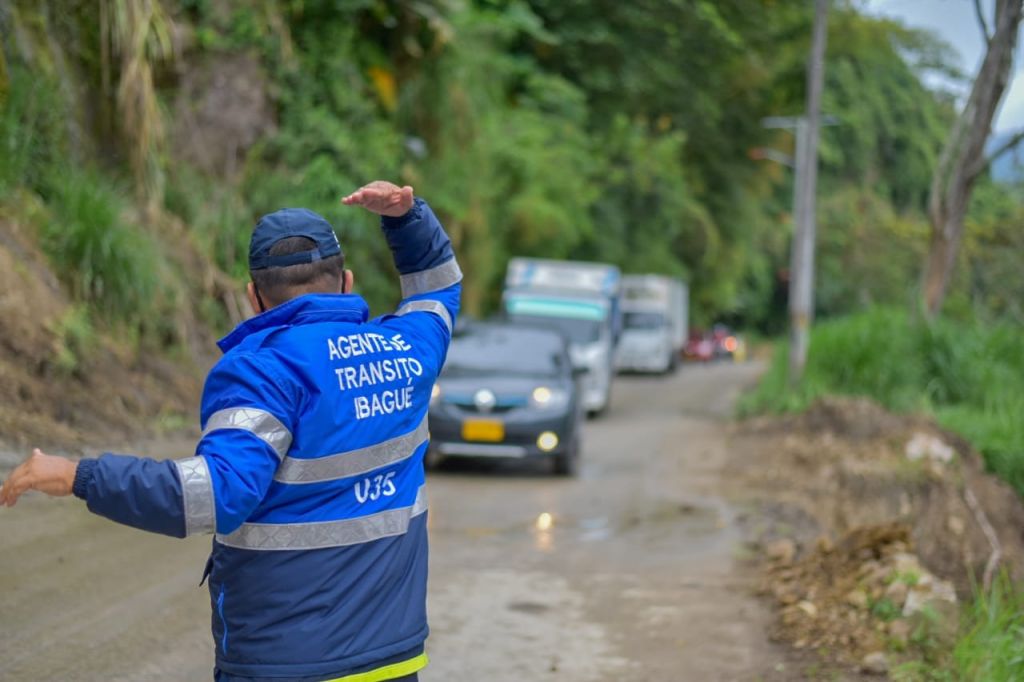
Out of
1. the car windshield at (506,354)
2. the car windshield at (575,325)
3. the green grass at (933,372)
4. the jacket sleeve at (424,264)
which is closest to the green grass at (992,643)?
the jacket sleeve at (424,264)

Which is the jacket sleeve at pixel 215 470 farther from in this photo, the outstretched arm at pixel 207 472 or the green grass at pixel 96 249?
the green grass at pixel 96 249

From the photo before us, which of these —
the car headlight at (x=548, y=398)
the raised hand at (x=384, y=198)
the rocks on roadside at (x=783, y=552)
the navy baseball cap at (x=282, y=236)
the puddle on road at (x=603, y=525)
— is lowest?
the puddle on road at (x=603, y=525)

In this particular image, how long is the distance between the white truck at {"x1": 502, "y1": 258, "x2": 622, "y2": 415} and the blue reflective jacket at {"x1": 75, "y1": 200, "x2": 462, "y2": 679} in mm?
19277

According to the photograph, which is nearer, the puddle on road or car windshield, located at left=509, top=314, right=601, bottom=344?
the puddle on road

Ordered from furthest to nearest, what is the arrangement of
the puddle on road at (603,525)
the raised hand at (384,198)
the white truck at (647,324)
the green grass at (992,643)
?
the white truck at (647,324) < the puddle on road at (603,525) < the green grass at (992,643) < the raised hand at (384,198)

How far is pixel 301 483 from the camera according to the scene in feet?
9.73


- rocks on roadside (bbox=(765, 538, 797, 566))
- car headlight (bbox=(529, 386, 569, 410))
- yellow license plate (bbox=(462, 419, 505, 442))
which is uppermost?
car headlight (bbox=(529, 386, 569, 410))

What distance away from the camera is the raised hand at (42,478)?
2.62 metres

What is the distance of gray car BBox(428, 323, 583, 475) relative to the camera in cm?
1334

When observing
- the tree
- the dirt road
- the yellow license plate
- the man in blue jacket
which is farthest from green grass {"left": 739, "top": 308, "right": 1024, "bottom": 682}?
the man in blue jacket

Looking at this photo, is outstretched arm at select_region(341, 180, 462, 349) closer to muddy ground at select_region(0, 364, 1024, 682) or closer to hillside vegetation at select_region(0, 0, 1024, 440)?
muddy ground at select_region(0, 364, 1024, 682)

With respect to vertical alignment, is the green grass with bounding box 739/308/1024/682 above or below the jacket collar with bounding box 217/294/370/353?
below

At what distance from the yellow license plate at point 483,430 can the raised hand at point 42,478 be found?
1066 centimetres

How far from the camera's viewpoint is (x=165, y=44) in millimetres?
13594
